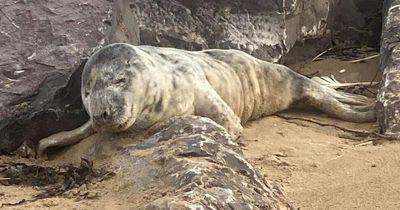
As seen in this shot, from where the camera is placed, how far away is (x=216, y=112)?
16.6ft

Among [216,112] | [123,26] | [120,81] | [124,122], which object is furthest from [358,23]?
[124,122]

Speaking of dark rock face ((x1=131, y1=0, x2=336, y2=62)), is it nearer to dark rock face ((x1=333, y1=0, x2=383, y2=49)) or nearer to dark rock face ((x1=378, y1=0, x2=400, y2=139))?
dark rock face ((x1=378, y1=0, x2=400, y2=139))

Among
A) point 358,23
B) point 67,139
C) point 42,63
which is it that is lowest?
point 358,23

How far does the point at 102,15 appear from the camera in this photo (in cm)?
555

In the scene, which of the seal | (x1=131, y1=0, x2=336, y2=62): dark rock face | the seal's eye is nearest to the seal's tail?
the seal

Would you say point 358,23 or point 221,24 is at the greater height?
point 221,24

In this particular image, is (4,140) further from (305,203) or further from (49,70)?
(305,203)

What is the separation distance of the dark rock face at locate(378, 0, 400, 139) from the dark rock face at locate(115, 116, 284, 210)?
138 centimetres

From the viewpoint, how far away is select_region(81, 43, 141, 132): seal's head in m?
4.52

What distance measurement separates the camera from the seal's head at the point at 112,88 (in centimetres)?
452

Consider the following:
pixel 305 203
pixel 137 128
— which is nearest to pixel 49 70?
pixel 137 128

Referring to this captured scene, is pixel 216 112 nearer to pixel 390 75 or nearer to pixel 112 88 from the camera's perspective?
pixel 112 88

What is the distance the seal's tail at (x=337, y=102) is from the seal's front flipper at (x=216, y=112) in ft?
3.18

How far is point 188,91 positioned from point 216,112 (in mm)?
197
